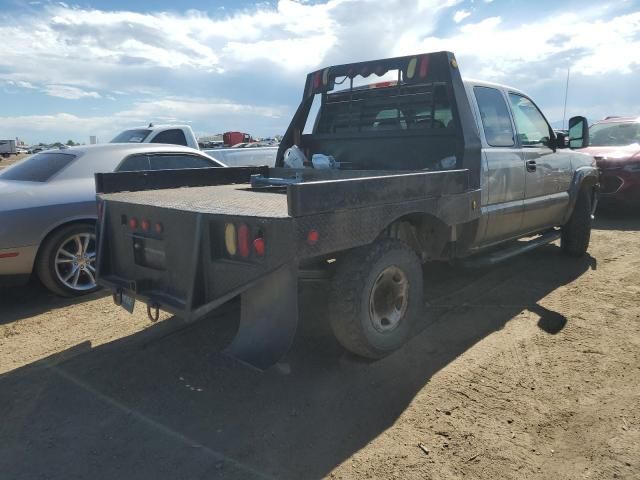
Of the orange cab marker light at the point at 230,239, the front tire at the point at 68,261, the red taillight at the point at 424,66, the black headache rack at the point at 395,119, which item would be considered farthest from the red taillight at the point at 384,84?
the front tire at the point at 68,261

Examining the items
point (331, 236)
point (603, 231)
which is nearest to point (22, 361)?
point (331, 236)

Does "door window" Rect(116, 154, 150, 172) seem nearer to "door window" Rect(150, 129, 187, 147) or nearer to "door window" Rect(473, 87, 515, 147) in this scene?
"door window" Rect(150, 129, 187, 147)

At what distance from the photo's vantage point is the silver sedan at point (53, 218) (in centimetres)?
484

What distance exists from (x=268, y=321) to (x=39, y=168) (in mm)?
4023

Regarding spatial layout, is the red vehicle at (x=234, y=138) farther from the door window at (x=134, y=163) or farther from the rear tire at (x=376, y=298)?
the rear tire at (x=376, y=298)

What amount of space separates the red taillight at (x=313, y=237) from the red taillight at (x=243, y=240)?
1.13 feet

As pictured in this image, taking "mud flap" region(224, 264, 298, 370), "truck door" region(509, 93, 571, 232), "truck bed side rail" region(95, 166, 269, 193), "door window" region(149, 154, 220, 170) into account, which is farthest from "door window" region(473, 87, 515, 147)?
"door window" region(149, 154, 220, 170)

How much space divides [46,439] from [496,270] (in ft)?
15.7

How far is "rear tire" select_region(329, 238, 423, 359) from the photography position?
324cm

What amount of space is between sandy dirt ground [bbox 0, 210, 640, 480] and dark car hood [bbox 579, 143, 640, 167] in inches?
199

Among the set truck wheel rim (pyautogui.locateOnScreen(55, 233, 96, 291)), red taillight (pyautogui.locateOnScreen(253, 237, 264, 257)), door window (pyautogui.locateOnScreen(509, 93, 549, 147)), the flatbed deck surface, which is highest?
door window (pyautogui.locateOnScreen(509, 93, 549, 147))

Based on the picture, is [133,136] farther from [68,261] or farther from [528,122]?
[528,122]

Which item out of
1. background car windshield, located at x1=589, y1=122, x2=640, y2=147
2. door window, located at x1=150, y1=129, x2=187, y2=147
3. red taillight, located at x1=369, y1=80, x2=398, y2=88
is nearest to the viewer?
red taillight, located at x1=369, y1=80, x2=398, y2=88

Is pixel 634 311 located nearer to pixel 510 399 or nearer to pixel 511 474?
pixel 510 399
